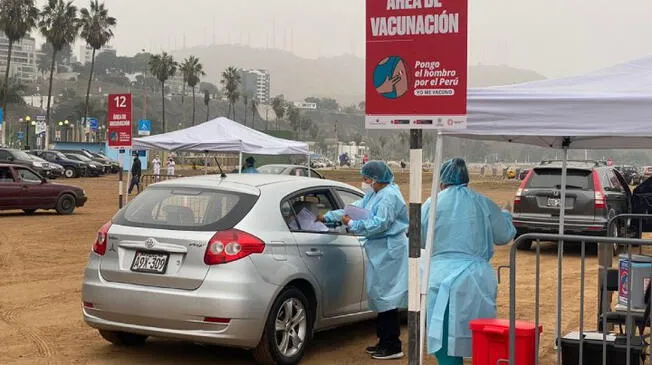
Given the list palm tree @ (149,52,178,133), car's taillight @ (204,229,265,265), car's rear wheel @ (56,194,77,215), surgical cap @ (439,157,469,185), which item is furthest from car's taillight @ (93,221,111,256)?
palm tree @ (149,52,178,133)

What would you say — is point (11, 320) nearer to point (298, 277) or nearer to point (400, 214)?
point (298, 277)

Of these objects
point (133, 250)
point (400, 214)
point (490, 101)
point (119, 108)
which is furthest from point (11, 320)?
point (119, 108)

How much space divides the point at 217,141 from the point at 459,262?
1365 centimetres

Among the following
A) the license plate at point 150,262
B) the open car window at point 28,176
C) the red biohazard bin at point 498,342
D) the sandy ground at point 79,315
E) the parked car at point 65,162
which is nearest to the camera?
the red biohazard bin at point 498,342

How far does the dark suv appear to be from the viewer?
13992mm

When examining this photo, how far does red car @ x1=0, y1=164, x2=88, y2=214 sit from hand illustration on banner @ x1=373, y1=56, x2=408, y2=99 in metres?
18.2

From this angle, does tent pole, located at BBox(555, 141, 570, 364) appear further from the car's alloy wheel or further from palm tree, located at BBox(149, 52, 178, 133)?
palm tree, located at BBox(149, 52, 178, 133)

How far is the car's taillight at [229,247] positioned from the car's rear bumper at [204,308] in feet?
0.27

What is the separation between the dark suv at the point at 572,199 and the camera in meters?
14.0

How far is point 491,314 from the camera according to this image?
18.2 feet

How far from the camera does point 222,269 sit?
601cm

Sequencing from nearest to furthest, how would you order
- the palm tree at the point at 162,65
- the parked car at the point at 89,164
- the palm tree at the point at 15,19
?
the parked car at the point at 89,164
the palm tree at the point at 15,19
the palm tree at the point at 162,65

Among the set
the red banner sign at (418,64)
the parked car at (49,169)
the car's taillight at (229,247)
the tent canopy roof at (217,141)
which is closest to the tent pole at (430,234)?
the red banner sign at (418,64)

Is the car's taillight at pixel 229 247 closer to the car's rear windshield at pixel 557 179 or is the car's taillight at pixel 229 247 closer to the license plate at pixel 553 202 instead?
the license plate at pixel 553 202
